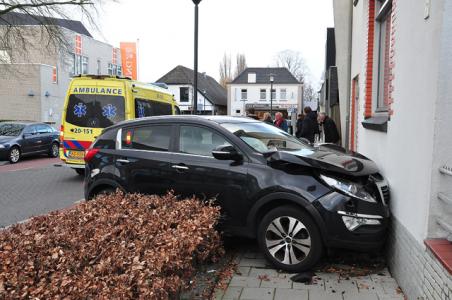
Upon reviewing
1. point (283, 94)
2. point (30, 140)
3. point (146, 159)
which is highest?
point (283, 94)

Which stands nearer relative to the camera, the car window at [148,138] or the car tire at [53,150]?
the car window at [148,138]

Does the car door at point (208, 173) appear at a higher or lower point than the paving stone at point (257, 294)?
higher

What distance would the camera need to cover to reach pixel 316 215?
468 centimetres

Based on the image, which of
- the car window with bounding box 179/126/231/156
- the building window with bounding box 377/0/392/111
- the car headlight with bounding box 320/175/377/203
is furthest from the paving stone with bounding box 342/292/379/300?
the building window with bounding box 377/0/392/111

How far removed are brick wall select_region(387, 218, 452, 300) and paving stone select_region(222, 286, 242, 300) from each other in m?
1.53

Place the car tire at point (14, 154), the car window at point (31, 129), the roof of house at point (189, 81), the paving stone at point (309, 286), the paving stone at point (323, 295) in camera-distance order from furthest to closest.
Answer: the roof of house at point (189, 81) < the car window at point (31, 129) < the car tire at point (14, 154) < the paving stone at point (309, 286) < the paving stone at point (323, 295)

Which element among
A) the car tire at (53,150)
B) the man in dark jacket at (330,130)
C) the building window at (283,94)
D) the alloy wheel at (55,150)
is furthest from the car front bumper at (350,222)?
the building window at (283,94)

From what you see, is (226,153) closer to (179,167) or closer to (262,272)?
(179,167)

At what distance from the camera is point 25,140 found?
17.9 m

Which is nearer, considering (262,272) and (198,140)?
(262,272)

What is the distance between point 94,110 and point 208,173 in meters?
7.08

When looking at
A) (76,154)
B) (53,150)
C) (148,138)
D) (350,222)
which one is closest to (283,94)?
(53,150)

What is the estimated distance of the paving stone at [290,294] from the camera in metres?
4.21

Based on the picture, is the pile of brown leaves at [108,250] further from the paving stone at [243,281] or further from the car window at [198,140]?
the car window at [198,140]
